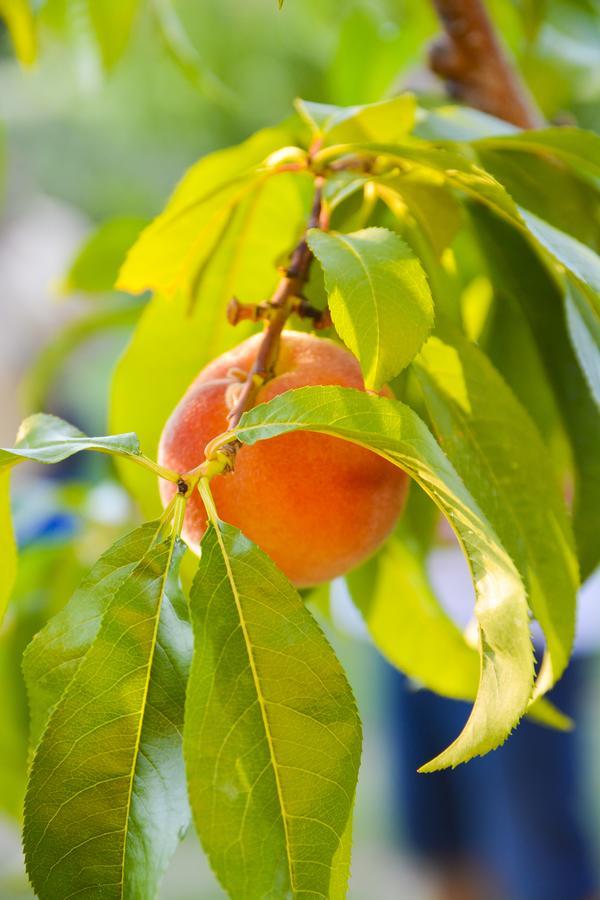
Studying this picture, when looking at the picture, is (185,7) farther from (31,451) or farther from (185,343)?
(31,451)

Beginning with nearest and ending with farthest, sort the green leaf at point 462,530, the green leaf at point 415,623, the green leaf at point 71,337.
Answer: the green leaf at point 462,530
the green leaf at point 415,623
the green leaf at point 71,337

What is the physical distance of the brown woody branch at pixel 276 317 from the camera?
30 centimetres

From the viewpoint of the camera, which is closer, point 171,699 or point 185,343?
point 171,699

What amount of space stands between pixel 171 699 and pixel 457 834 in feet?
5.56

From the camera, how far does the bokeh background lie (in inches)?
23.9

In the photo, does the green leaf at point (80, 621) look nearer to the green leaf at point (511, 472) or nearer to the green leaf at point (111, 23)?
the green leaf at point (511, 472)

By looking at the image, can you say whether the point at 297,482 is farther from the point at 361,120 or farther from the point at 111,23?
the point at 111,23

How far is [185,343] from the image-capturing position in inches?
16.8

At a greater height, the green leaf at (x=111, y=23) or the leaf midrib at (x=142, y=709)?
the green leaf at (x=111, y=23)

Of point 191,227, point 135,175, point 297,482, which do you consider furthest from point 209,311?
point 135,175

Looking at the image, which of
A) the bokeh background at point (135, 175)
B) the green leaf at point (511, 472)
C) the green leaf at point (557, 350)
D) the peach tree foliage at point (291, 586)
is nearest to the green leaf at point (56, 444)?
the peach tree foliage at point (291, 586)

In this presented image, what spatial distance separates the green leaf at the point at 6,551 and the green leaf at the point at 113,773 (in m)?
0.05

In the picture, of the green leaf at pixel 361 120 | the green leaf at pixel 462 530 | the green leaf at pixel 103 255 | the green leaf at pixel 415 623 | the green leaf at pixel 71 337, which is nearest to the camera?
the green leaf at pixel 462 530

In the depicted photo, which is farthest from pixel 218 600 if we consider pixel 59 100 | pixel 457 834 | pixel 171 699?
pixel 59 100
